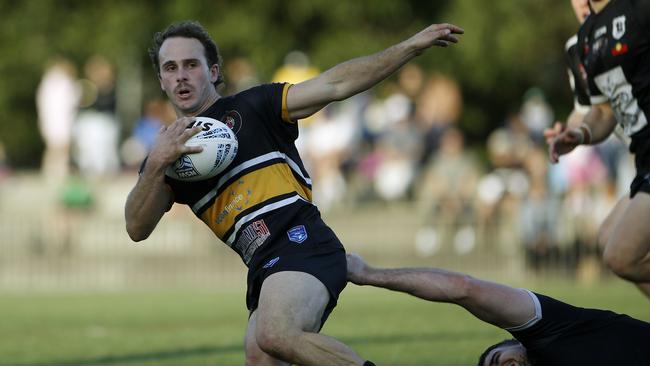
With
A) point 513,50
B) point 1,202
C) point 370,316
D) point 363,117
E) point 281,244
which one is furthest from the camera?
point 513,50

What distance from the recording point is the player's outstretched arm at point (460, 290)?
6.80 metres

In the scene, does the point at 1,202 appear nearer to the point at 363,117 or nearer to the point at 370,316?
the point at 363,117

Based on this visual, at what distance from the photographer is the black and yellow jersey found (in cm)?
689

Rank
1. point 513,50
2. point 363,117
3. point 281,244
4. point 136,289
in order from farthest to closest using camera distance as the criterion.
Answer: point 513,50 → point 363,117 → point 136,289 → point 281,244

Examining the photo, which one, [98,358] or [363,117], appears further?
[363,117]

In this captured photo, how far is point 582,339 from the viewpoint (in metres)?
6.81

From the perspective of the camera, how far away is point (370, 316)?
1355cm

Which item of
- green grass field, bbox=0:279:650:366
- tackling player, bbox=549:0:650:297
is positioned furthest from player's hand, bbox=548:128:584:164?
green grass field, bbox=0:279:650:366

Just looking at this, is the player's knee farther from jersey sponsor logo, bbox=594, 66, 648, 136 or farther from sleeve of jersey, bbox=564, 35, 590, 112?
sleeve of jersey, bbox=564, 35, 590, 112

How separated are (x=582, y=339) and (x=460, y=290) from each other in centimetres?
69

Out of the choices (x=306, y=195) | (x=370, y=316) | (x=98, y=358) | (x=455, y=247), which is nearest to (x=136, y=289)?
(x=455, y=247)

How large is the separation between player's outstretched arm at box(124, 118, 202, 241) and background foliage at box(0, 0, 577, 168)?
21878 mm

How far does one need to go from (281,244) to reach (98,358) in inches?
147

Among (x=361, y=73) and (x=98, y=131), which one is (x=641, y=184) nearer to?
(x=361, y=73)
